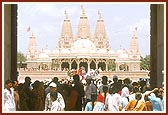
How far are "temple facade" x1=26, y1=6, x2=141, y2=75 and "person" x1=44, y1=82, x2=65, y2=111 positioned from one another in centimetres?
58

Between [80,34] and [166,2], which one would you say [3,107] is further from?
[166,2]

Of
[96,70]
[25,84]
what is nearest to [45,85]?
[25,84]

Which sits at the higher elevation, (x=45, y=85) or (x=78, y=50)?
(x=78, y=50)

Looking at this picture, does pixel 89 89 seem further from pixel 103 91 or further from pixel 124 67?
pixel 124 67

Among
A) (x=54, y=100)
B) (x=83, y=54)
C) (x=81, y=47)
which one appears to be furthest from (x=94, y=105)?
(x=81, y=47)

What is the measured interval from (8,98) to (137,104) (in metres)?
2.17

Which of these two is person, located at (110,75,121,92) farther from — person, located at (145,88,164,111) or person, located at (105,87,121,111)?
person, located at (145,88,164,111)

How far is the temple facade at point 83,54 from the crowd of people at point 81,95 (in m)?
0.34

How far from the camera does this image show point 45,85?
9.59 meters

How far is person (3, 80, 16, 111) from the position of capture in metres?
9.08

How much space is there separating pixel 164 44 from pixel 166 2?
2.32 feet

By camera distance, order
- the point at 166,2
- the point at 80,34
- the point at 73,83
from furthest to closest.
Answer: the point at 80,34, the point at 73,83, the point at 166,2

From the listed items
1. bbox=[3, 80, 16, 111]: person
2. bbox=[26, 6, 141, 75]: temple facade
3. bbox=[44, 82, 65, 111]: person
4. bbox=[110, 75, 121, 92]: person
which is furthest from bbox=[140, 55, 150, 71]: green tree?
bbox=[3, 80, 16, 111]: person

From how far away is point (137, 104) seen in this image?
9234 mm
